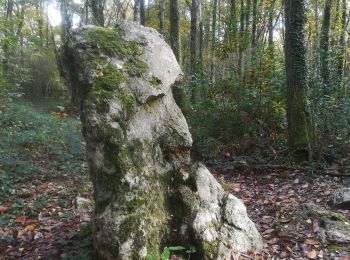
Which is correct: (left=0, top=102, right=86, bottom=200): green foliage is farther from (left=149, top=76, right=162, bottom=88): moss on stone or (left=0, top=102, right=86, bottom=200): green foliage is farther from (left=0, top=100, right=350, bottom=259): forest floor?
(left=149, top=76, right=162, bottom=88): moss on stone

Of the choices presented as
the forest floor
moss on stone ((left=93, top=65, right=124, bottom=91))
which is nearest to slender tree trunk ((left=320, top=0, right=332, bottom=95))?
the forest floor

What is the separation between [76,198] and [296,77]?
4927mm

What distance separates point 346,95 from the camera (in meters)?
9.49

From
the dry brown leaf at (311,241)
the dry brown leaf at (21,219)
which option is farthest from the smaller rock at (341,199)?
the dry brown leaf at (21,219)

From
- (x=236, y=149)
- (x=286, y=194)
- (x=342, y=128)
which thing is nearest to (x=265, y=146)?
(x=236, y=149)

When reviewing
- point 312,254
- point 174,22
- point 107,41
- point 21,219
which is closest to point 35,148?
point 21,219

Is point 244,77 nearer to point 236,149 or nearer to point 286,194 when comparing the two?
point 236,149

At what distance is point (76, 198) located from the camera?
5.95m

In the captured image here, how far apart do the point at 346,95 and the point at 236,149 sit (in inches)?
135

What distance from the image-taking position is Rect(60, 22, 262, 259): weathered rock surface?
354 cm

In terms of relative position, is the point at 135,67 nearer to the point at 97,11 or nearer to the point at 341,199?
the point at 341,199

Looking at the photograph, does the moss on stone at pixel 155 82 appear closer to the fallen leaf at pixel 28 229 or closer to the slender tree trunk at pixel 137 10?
the fallen leaf at pixel 28 229

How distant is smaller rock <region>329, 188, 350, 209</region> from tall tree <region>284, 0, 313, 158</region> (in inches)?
88.2

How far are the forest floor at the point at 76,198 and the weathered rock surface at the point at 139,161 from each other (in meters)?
0.48
